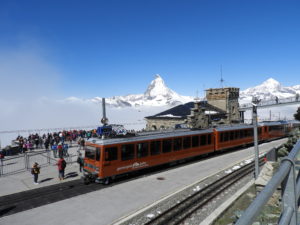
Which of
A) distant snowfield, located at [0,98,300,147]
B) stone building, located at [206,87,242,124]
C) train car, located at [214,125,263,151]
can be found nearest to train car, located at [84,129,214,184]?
train car, located at [214,125,263,151]

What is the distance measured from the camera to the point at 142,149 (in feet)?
55.7

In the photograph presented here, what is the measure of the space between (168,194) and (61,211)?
5.69 metres

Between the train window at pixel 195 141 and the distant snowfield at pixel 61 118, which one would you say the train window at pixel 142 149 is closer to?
the train window at pixel 195 141

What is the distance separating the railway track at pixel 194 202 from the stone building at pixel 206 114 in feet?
60.0

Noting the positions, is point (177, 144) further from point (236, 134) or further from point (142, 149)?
point (236, 134)

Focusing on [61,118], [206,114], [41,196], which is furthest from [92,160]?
[61,118]

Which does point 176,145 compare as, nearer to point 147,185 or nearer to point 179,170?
point 179,170

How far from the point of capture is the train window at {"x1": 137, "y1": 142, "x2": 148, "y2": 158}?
16725 mm

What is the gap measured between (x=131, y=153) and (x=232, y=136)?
1500cm

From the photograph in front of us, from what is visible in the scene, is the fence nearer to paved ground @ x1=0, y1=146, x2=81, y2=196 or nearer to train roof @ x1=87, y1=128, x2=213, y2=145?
paved ground @ x1=0, y1=146, x2=81, y2=196

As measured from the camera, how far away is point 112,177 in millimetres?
15500

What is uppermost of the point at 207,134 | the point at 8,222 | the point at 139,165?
the point at 207,134

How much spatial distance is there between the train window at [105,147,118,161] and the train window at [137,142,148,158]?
1.90 meters

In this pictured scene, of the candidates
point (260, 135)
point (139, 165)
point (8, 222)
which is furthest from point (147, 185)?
point (260, 135)
